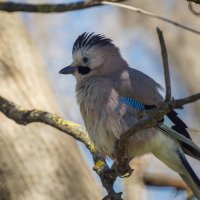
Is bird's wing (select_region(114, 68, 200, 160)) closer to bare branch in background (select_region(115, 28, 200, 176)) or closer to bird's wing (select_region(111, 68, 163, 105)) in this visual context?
bird's wing (select_region(111, 68, 163, 105))

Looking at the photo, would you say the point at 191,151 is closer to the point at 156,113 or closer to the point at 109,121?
the point at 109,121

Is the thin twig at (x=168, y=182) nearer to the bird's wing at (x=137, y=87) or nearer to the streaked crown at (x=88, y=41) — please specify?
the bird's wing at (x=137, y=87)

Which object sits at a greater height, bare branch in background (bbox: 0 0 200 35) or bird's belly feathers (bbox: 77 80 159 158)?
bare branch in background (bbox: 0 0 200 35)

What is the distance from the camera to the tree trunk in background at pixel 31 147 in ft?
14.4

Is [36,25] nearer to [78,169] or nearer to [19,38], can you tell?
[19,38]

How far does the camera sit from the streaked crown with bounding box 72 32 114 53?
4.39 meters

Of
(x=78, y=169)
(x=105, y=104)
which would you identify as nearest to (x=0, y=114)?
(x=78, y=169)

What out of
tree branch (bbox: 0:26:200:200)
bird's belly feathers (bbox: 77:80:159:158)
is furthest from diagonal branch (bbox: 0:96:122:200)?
bird's belly feathers (bbox: 77:80:159:158)

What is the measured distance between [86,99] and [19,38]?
120 cm

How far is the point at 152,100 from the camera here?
3988mm

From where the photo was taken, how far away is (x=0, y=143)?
4473 mm

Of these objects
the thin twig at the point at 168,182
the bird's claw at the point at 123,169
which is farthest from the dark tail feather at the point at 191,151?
the thin twig at the point at 168,182

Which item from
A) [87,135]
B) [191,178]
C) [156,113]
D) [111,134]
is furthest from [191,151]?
[156,113]

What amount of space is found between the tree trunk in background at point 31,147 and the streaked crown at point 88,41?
602 mm
